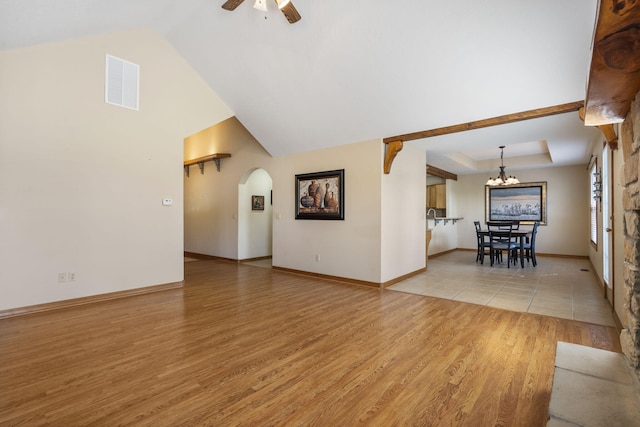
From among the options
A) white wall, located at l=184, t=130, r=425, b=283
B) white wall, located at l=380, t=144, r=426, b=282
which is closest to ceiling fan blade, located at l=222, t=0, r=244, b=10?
white wall, located at l=184, t=130, r=425, b=283

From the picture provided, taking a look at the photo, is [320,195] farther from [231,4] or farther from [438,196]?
[438,196]

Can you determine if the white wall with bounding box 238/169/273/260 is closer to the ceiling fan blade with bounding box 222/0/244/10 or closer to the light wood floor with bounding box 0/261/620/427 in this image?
the light wood floor with bounding box 0/261/620/427

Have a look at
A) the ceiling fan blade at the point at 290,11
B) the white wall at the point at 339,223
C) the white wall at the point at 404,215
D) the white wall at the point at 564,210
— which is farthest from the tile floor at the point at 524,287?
the ceiling fan blade at the point at 290,11

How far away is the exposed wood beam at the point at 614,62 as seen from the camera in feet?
3.11

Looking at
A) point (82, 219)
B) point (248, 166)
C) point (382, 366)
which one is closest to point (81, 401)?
point (382, 366)

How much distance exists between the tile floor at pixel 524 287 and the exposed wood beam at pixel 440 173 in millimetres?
2399

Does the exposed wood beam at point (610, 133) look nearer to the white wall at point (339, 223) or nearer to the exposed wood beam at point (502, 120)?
the exposed wood beam at point (502, 120)

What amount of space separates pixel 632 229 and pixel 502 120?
243 centimetres

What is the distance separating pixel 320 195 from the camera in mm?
5520

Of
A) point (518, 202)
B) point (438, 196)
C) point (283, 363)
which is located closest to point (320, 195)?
point (283, 363)

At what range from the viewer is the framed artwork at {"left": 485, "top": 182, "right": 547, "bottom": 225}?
331 inches

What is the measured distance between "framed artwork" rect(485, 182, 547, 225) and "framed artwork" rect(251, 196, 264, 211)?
6.71 metres

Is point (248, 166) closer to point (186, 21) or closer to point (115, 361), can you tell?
point (186, 21)

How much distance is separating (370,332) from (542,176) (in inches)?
318
